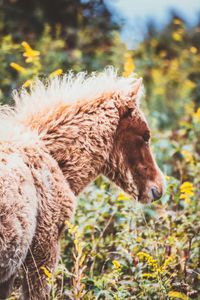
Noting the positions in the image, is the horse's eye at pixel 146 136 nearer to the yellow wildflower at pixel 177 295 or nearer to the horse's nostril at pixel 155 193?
the horse's nostril at pixel 155 193

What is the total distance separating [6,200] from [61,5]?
7.48 metres

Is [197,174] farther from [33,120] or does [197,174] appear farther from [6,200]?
[6,200]

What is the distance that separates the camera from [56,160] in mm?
4027

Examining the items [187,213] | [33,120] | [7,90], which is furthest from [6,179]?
[7,90]

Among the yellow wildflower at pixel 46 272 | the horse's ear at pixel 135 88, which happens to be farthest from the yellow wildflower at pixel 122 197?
the yellow wildflower at pixel 46 272

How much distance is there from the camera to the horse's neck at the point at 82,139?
407 cm

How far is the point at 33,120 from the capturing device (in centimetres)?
412

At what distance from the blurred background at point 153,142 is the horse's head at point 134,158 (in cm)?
16

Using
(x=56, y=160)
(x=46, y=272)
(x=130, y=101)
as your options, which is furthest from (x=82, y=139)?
(x=46, y=272)

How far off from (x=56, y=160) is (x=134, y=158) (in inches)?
31.2

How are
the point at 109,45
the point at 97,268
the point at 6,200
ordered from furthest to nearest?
the point at 109,45 → the point at 97,268 → the point at 6,200

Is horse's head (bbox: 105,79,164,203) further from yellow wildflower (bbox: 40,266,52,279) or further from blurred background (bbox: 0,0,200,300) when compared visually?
yellow wildflower (bbox: 40,266,52,279)

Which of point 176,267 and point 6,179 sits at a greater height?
point 6,179

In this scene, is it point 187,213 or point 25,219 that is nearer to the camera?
point 25,219
